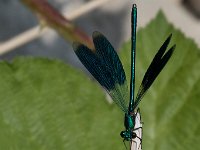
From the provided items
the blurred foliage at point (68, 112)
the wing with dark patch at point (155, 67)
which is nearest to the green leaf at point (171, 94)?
the blurred foliage at point (68, 112)

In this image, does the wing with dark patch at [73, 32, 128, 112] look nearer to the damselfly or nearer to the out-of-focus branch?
the damselfly

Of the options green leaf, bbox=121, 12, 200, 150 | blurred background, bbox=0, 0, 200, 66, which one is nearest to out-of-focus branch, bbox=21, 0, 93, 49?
green leaf, bbox=121, 12, 200, 150

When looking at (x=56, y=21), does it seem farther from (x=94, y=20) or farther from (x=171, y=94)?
(x=94, y=20)

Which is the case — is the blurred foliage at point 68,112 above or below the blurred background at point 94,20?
below

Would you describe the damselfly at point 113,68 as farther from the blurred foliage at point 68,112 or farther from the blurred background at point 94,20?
the blurred background at point 94,20

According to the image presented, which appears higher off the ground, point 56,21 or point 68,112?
point 56,21

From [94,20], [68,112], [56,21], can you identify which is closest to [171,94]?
[68,112]
